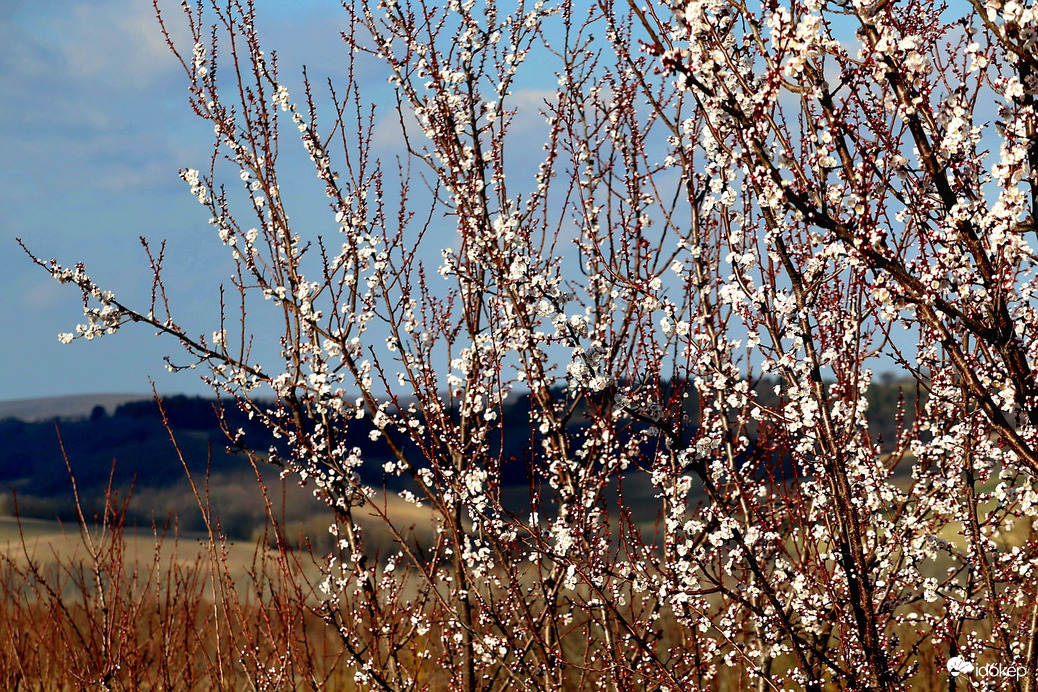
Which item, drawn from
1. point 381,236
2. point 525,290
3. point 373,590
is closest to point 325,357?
point 381,236

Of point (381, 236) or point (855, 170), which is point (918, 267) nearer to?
point (855, 170)

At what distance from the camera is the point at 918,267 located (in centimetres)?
269

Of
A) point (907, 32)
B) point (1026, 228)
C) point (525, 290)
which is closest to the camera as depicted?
point (1026, 228)

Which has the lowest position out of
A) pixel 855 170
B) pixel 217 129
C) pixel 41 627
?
pixel 41 627

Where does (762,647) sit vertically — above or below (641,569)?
below

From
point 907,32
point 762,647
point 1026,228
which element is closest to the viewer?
point 1026,228

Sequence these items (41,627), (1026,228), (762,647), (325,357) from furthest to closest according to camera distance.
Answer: (41,627) < (325,357) < (762,647) < (1026,228)

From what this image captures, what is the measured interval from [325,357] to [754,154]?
3193 millimetres

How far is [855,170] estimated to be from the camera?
264 centimetres

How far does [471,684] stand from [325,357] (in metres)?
2.03

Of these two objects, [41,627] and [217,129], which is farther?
[41,627]

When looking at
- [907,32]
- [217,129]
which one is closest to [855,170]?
[907,32]

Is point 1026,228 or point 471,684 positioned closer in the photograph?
point 1026,228

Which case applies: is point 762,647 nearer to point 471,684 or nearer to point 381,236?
point 471,684
